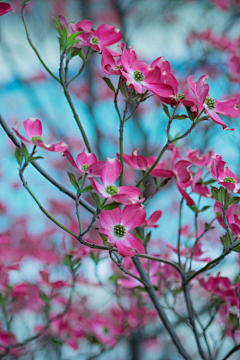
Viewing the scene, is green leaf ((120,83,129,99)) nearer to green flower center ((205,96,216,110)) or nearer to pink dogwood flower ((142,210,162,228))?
green flower center ((205,96,216,110))

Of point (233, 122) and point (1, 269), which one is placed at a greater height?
point (233, 122)

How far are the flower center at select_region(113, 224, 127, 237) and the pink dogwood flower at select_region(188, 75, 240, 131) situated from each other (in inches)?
10.2

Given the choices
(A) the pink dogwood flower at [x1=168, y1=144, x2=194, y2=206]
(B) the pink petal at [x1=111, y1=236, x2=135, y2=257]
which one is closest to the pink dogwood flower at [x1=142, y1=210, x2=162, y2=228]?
(A) the pink dogwood flower at [x1=168, y1=144, x2=194, y2=206]

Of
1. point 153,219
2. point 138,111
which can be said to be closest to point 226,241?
point 153,219

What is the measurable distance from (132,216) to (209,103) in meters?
0.28

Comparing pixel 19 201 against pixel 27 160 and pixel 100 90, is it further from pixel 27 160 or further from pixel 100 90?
pixel 27 160

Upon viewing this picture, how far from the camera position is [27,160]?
1.76 ft

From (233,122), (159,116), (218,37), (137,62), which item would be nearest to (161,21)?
(218,37)

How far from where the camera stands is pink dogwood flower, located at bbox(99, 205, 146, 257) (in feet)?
1.76

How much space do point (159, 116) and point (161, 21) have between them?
103 cm

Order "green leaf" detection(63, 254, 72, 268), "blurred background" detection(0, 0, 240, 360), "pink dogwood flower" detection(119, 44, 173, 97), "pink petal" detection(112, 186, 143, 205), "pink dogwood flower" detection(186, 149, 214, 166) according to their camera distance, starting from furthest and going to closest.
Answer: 1. "blurred background" detection(0, 0, 240, 360)
2. "green leaf" detection(63, 254, 72, 268)
3. "pink dogwood flower" detection(186, 149, 214, 166)
4. "pink dogwood flower" detection(119, 44, 173, 97)
5. "pink petal" detection(112, 186, 143, 205)

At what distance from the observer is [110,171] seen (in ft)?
1.73

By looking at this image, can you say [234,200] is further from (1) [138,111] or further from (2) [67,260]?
(1) [138,111]

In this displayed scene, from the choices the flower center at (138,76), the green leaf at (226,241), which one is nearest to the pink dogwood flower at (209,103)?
the flower center at (138,76)
